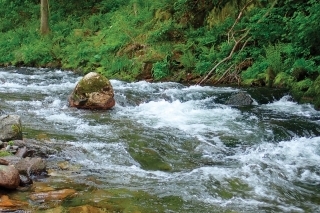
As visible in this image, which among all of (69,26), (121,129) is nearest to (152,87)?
(121,129)

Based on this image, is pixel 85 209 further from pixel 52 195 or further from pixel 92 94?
pixel 92 94

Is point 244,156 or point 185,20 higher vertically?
point 185,20

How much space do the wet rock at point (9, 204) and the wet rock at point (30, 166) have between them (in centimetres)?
80

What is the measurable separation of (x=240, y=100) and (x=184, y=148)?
13.5 ft

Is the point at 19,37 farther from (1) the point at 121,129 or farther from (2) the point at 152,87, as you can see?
(1) the point at 121,129

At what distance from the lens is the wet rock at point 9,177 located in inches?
197

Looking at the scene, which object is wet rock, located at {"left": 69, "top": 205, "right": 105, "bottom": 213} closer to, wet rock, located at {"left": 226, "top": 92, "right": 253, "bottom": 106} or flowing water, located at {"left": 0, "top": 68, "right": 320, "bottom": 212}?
flowing water, located at {"left": 0, "top": 68, "right": 320, "bottom": 212}

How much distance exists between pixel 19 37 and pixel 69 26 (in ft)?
9.73

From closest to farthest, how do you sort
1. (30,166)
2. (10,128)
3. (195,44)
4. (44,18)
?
(30,166)
(10,128)
(195,44)
(44,18)

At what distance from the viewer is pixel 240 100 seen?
11258 mm

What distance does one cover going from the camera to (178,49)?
15953mm

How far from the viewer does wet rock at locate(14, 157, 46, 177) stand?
18.4 feet

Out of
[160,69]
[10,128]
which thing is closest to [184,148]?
[10,128]

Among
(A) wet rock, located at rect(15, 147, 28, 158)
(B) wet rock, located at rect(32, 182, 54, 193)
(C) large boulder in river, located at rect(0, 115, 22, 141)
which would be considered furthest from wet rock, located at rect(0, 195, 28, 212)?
(C) large boulder in river, located at rect(0, 115, 22, 141)
